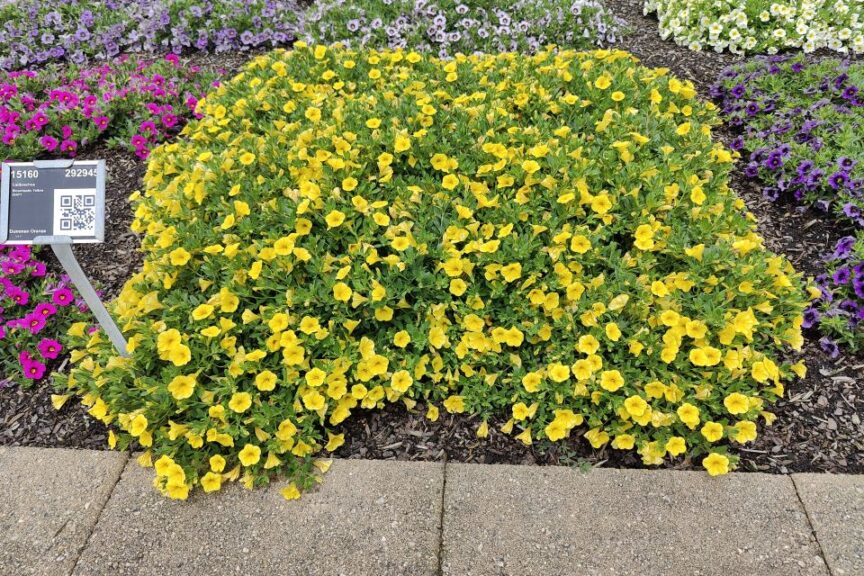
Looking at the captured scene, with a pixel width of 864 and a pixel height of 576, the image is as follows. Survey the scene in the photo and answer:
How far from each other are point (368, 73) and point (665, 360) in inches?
115

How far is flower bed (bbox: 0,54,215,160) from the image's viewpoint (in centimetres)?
474

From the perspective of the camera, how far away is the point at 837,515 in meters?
2.46

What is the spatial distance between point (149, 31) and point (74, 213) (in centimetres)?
459

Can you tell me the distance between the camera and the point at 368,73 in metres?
4.45

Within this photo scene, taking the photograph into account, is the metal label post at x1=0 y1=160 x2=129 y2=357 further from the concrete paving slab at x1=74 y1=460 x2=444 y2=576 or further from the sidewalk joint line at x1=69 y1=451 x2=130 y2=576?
the concrete paving slab at x1=74 y1=460 x2=444 y2=576

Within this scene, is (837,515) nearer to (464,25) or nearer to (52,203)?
(52,203)

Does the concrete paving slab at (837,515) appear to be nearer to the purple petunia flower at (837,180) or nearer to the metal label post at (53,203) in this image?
the purple petunia flower at (837,180)

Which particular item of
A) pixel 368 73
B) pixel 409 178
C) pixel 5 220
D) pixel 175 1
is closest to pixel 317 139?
pixel 409 178

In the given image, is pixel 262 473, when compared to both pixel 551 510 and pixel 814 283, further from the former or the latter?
pixel 814 283

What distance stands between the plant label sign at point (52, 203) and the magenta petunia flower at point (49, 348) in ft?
3.63

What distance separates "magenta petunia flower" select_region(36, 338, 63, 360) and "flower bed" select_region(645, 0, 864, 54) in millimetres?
5549

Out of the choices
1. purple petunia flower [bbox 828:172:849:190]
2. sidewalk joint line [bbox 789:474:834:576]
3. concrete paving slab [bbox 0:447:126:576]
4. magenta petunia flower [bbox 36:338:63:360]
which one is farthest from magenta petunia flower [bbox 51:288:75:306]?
purple petunia flower [bbox 828:172:849:190]

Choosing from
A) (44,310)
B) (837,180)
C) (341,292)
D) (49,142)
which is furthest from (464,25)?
(44,310)

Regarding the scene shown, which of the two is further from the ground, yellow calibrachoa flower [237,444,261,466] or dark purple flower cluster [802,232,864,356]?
dark purple flower cluster [802,232,864,356]
